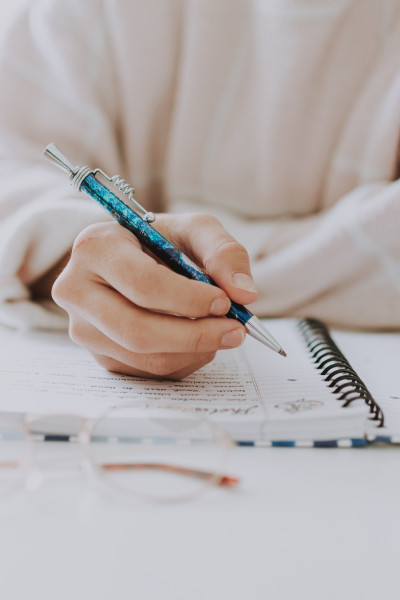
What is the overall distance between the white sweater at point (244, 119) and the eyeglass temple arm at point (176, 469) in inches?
11.6

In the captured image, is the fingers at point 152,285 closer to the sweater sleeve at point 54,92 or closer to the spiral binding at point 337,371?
the spiral binding at point 337,371

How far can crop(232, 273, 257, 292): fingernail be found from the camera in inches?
13.7

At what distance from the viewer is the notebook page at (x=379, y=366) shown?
13.3 inches

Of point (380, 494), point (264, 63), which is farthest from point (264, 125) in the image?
point (380, 494)

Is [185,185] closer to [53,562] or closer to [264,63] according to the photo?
[264,63]

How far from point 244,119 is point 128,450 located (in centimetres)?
48

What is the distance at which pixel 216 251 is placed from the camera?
1.19ft

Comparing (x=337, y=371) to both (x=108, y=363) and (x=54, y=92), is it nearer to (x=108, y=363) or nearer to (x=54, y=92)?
(x=108, y=363)


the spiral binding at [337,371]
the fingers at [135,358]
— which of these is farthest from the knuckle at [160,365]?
the spiral binding at [337,371]

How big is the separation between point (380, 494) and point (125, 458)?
0.13 meters

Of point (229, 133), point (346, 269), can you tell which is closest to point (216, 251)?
point (346, 269)

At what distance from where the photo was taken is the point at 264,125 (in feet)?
2.15

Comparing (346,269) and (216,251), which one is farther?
(346,269)

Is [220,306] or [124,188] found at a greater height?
[124,188]
